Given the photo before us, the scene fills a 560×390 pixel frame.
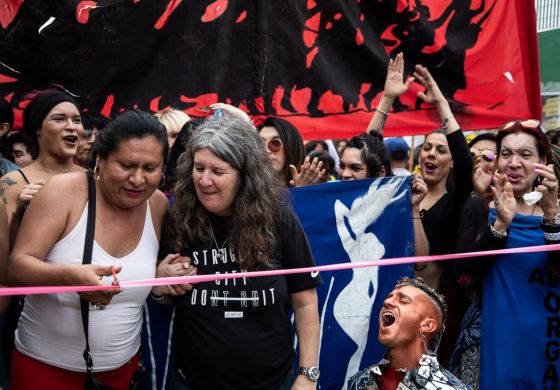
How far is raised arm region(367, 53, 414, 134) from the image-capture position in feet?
15.3

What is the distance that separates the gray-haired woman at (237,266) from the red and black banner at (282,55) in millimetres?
1580

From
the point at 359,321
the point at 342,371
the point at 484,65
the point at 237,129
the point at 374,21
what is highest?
the point at 374,21

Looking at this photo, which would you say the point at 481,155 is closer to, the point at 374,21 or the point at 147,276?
the point at 374,21

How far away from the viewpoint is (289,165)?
441cm

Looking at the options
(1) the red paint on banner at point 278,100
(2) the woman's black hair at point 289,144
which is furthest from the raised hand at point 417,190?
(1) the red paint on banner at point 278,100

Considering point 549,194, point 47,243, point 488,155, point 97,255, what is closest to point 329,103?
point 488,155

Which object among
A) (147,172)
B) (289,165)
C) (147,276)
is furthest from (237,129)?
(289,165)

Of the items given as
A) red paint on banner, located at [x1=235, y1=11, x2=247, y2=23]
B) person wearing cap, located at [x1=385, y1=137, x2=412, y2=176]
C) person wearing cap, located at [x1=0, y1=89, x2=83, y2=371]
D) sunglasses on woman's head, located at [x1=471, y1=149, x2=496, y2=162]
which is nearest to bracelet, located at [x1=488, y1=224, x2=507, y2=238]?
sunglasses on woman's head, located at [x1=471, y1=149, x2=496, y2=162]

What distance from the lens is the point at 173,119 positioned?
4348 millimetres

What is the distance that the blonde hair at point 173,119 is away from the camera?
4.31 meters

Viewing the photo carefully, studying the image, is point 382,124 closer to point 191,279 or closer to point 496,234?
→ point 496,234

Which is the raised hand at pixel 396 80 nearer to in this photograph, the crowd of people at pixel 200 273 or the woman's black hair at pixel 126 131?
the crowd of people at pixel 200 273

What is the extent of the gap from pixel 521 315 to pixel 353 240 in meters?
1.00

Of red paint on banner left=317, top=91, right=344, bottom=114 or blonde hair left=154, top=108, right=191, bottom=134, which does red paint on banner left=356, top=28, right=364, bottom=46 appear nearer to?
red paint on banner left=317, top=91, right=344, bottom=114
